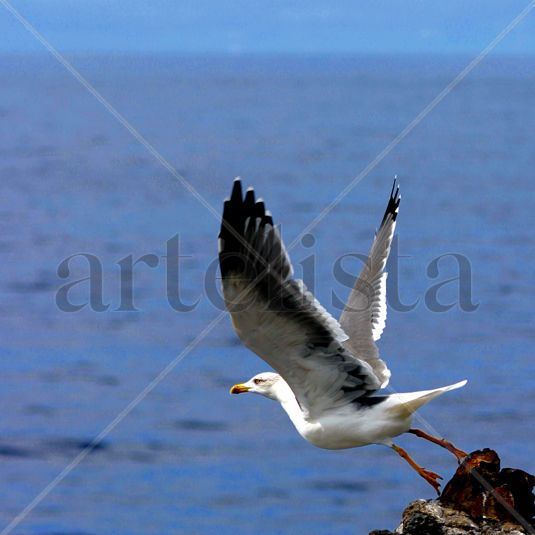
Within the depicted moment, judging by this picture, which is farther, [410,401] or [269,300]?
[410,401]

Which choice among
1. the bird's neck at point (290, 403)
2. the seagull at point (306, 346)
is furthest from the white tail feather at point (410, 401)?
the bird's neck at point (290, 403)

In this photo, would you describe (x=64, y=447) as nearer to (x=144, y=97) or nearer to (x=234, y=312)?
(x=234, y=312)

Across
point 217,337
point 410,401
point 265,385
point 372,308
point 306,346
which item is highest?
point 217,337

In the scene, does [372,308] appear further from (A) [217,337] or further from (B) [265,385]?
(A) [217,337]

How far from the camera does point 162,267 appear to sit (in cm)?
4312

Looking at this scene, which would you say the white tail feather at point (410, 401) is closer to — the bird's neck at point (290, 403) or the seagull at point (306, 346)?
the seagull at point (306, 346)

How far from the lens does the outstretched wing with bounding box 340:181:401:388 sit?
10531 mm

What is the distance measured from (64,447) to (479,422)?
26.5 ft

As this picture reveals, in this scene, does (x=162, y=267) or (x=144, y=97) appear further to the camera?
(x=144, y=97)

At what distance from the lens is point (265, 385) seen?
10.6 meters

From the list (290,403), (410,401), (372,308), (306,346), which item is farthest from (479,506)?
(372,308)

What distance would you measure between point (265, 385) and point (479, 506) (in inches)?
111

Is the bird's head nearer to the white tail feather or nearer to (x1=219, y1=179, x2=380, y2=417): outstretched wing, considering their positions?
(x1=219, y1=179, x2=380, y2=417): outstretched wing

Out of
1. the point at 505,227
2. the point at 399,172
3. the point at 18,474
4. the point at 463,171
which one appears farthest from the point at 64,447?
the point at 463,171
